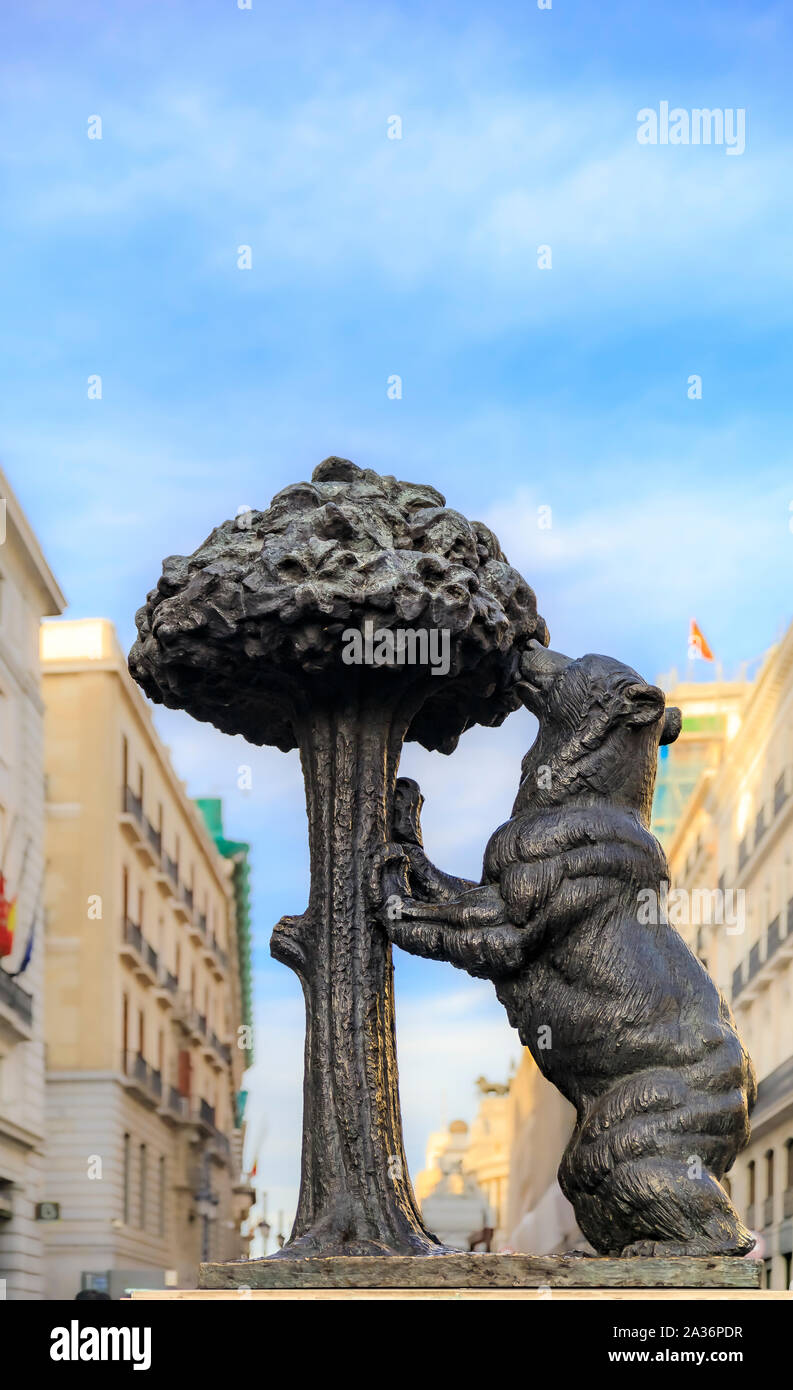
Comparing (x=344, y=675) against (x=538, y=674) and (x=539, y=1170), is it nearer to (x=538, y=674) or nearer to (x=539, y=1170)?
(x=538, y=674)

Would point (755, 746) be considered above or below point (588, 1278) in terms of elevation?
above

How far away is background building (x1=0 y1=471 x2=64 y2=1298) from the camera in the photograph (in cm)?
2444

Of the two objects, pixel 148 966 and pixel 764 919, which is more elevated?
pixel 764 919

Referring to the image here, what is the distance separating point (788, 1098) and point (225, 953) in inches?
1043

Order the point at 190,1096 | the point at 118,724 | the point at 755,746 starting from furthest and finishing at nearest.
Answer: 1. the point at 190,1096
2. the point at 755,746
3. the point at 118,724

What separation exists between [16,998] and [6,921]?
1150mm

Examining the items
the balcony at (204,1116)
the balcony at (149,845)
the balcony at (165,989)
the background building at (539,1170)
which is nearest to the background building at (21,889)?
the balcony at (149,845)

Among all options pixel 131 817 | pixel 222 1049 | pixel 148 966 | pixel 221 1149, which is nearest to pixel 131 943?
pixel 148 966

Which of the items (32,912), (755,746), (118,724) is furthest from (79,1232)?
(755,746)

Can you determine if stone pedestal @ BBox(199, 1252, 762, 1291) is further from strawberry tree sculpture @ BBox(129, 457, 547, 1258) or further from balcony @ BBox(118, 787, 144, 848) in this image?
balcony @ BBox(118, 787, 144, 848)

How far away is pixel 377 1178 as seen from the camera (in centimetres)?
528

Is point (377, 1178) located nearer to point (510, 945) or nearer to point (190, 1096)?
point (510, 945)

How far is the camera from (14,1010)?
24.1 metres

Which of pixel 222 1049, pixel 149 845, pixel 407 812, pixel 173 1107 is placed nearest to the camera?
pixel 407 812
